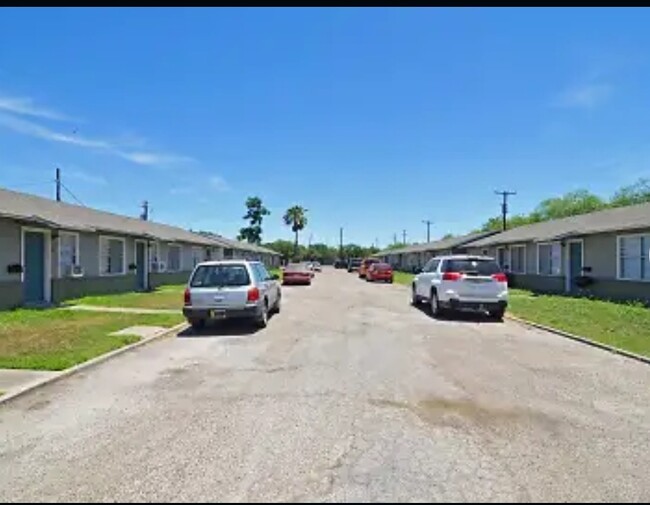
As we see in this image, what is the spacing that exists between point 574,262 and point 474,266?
12.8 m

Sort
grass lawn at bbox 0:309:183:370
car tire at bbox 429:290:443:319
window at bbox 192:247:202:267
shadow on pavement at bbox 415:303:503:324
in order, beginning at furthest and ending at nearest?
window at bbox 192:247:202:267, car tire at bbox 429:290:443:319, shadow on pavement at bbox 415:303:503:324, grass lawn at bbox 0:309:183:370

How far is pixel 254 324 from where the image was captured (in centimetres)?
1481

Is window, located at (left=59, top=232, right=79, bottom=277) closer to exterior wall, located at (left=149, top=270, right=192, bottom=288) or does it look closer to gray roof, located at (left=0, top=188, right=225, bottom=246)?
gray roof, located at (left=0, top=188, right=225, bottom=246)

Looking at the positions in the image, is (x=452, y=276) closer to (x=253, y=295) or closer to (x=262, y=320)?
(x=262, y=320)

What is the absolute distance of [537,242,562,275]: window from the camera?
29078 mm

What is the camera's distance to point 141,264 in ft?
98.2

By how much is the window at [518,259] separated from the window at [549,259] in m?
2.66

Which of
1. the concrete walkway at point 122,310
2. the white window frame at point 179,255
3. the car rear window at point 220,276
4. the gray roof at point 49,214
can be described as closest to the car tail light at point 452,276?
the car rear window at point 220,276

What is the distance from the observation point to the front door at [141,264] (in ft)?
96.1

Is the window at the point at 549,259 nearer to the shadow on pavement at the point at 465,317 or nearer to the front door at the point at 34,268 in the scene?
the shadow on pavement at the point at 465,317

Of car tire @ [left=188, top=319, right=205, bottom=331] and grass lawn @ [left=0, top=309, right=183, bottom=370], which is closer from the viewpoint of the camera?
grass lawn @ [left=0, top=309, right=183, bottom=370]

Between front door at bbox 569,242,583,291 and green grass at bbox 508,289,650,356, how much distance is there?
3.87 meters

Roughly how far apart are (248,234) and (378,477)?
95083 mm

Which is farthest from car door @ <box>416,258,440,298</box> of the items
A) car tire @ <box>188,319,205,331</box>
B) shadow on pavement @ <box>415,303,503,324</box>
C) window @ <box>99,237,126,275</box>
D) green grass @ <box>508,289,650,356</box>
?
window @ <box>99,237,126,275</box>
